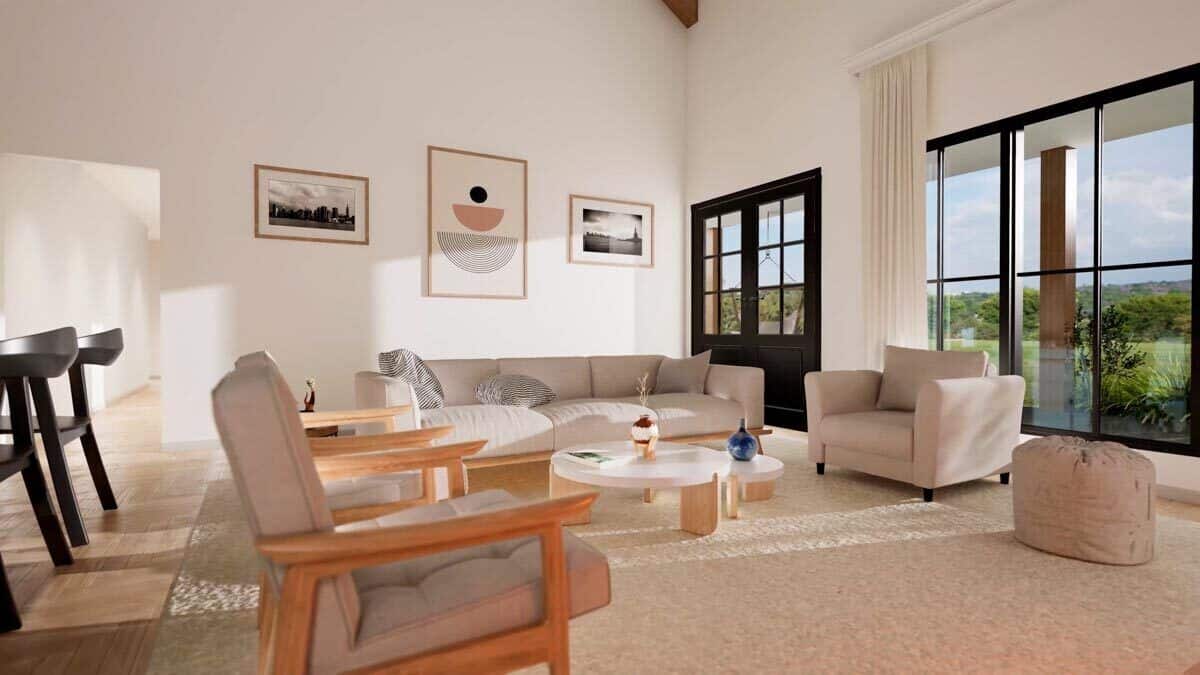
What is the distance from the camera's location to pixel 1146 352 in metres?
3.66

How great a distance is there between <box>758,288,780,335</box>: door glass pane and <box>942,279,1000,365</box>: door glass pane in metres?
1.50

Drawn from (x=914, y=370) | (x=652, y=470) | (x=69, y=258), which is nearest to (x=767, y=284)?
(x=914, y=370)

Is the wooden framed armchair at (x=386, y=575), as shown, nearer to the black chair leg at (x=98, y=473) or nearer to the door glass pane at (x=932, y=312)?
the black chair leg at (x=98, y=473)

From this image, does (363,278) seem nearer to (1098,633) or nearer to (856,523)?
(856,523)

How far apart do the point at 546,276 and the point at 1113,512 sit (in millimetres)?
4583

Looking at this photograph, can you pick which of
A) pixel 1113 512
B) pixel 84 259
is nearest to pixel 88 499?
pixel 1113 512

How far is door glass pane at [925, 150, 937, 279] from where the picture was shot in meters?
4.75

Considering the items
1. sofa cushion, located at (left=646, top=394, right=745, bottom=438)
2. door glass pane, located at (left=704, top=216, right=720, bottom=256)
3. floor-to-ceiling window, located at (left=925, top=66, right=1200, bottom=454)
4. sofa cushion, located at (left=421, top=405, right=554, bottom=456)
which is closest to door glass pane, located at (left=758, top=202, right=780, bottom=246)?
door glass pane, located at (left=704, top=216, right=720, bottom=256)

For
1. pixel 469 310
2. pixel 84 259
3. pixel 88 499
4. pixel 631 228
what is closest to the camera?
pixel 88 499

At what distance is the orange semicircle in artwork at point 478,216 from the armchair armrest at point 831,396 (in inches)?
124

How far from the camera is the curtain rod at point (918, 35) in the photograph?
4.16 metres

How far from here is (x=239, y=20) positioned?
491cm

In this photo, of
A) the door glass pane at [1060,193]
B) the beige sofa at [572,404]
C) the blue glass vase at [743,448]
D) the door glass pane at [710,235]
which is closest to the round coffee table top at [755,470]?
the blue glass vase at [743,448]

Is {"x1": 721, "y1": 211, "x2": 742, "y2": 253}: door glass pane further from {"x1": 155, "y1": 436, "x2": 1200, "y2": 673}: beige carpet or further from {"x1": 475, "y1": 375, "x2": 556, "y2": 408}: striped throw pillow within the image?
{"x1": 155, "y1": 436, "x2": 1200, "y2": 673}: beige carpet
